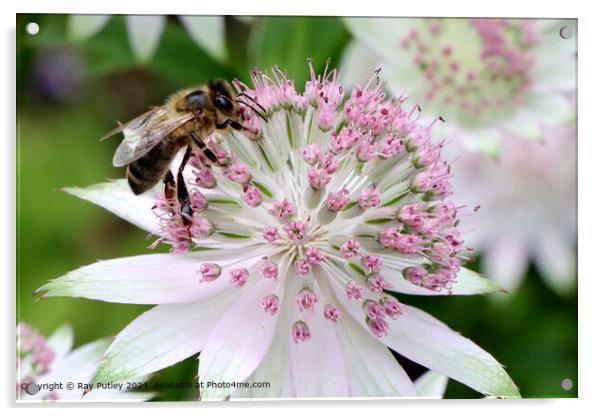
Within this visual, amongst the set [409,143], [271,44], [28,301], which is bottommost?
[28,301]

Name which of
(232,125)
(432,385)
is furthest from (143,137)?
(432,385)

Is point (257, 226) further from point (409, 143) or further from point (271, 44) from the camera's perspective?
point (271, 44)

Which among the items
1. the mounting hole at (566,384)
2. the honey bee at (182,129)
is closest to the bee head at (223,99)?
the honey bee at (182,129)

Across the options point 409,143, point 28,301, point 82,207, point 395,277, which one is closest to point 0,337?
point 28,301

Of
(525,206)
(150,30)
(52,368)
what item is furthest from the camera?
(525,206)

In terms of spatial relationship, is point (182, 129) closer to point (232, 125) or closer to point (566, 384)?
point (232, 125)

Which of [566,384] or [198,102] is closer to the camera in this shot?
[198,102]

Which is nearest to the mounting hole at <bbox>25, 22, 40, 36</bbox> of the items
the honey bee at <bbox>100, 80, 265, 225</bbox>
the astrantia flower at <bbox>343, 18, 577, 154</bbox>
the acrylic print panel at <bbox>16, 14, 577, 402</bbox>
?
the acrylic print panel at <bbox>16, 14, 577, 402</bbox>

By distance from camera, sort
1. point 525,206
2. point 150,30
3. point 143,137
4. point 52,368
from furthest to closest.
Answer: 1. point 525,206
2. point 150,30
3. point 52,368
4. point 143,137

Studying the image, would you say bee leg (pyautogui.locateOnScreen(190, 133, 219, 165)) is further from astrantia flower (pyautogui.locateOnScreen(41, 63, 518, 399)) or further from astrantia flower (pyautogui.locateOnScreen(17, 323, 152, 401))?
astrantia flower (pyautogui.locateOnScreen(17, 323, 152, 401))
